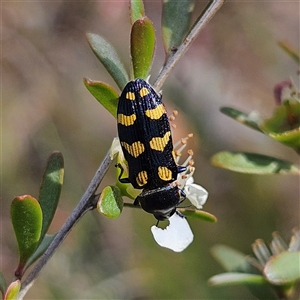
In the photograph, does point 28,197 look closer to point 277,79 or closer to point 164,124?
point 164,124

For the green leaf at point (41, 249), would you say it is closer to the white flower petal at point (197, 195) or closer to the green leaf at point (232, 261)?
the white flower petal at point (197, 195)

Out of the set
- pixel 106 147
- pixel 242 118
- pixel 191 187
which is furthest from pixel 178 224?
pixel 106 147

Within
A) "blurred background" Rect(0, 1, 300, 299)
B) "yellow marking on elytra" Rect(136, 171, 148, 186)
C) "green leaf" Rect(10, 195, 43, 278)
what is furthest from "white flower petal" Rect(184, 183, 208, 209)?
"blurred background" Rect(0, 1, 300, 299)

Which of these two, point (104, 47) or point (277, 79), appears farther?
point (277, 79)

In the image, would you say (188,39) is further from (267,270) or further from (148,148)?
(267,270)

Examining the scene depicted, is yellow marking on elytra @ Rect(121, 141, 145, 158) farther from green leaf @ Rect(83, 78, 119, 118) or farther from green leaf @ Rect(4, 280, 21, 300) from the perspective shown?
green leaf @ Rect(4, 280, 21, 300)

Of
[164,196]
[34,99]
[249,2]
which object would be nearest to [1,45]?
[34,99]

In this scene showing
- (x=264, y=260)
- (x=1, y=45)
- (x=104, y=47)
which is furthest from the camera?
(x=1, y=45)
